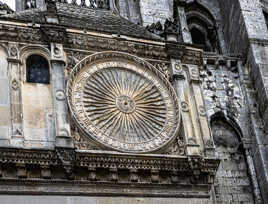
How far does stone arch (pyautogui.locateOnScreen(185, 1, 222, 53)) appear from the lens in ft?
60.7

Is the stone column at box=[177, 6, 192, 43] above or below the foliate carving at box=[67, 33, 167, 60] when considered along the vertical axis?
above

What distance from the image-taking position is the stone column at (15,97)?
11617 mm

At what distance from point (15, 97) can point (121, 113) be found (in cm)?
224

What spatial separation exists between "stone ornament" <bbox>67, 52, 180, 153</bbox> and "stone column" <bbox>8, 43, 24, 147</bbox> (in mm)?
1041

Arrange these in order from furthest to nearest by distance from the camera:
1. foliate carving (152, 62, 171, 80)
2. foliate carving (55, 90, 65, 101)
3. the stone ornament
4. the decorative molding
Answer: foliate carving (152, 62, 171, 80) → the stone ornament → foliate carving (55, 90, 65, 101) → the decorative molding

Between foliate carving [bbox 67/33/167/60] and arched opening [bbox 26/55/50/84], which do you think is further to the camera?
foliate carving [bbox 67/33/167/60]

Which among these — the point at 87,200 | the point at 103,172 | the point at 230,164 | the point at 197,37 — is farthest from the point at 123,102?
the point at 197,37

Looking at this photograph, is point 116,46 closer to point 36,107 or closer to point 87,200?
point 36,107

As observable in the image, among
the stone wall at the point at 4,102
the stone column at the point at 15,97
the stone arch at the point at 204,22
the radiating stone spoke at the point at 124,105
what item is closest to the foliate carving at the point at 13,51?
the stone column at the point at 15,97

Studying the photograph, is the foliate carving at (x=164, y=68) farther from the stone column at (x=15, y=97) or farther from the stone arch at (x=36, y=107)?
the stone column at (x=15, y=97)

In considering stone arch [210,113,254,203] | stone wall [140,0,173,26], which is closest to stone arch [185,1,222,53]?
stone wall [140,0,173,26]

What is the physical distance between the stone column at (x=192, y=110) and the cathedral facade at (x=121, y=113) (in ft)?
0.09

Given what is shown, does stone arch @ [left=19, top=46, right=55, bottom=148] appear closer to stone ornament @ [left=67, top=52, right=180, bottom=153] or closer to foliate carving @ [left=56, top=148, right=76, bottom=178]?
foliate carving @ [left=56, top=148, right=76, bottom=178]

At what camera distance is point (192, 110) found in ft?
44.2
